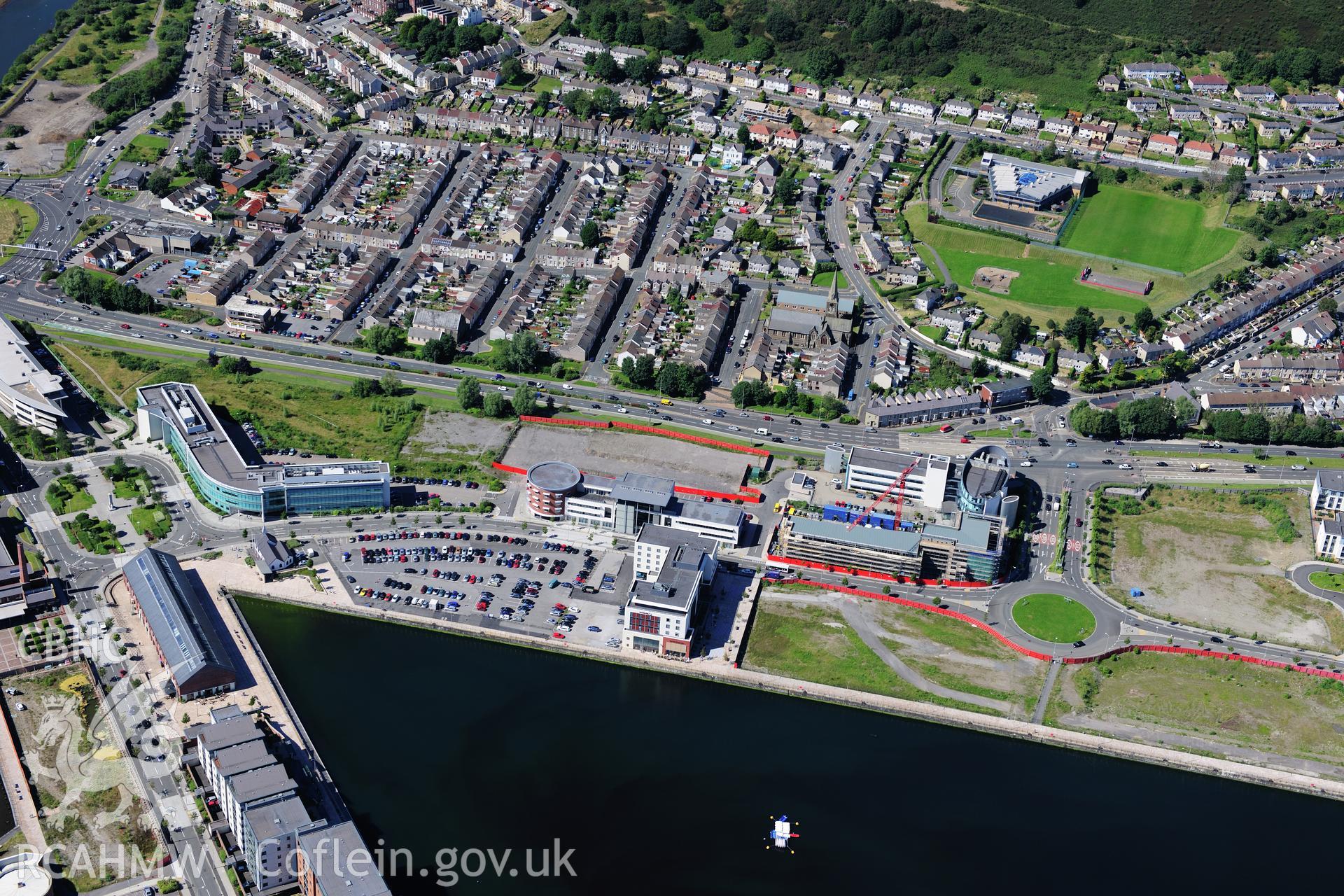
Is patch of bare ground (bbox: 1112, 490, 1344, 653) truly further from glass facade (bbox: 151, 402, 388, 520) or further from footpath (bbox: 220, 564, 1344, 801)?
glass facade (bbox: 151, 402, 388, 520)

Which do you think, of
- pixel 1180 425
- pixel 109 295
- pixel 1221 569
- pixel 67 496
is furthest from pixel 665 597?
pixel 109 295

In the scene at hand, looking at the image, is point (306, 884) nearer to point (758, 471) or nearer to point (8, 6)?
point (758, 471)

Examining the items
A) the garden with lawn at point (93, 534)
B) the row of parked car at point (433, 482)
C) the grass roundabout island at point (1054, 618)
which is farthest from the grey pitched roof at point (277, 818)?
the grass roundabout island at point (1054, 618)

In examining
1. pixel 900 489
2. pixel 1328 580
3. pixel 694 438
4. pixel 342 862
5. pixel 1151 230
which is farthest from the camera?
pixel 1151 230

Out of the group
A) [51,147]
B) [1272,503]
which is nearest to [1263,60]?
[1272,503]

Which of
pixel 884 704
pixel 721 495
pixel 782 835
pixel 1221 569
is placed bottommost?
pixel 782 835

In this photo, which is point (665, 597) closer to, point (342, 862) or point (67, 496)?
point (342, 862)

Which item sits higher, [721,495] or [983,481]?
[983,481]
